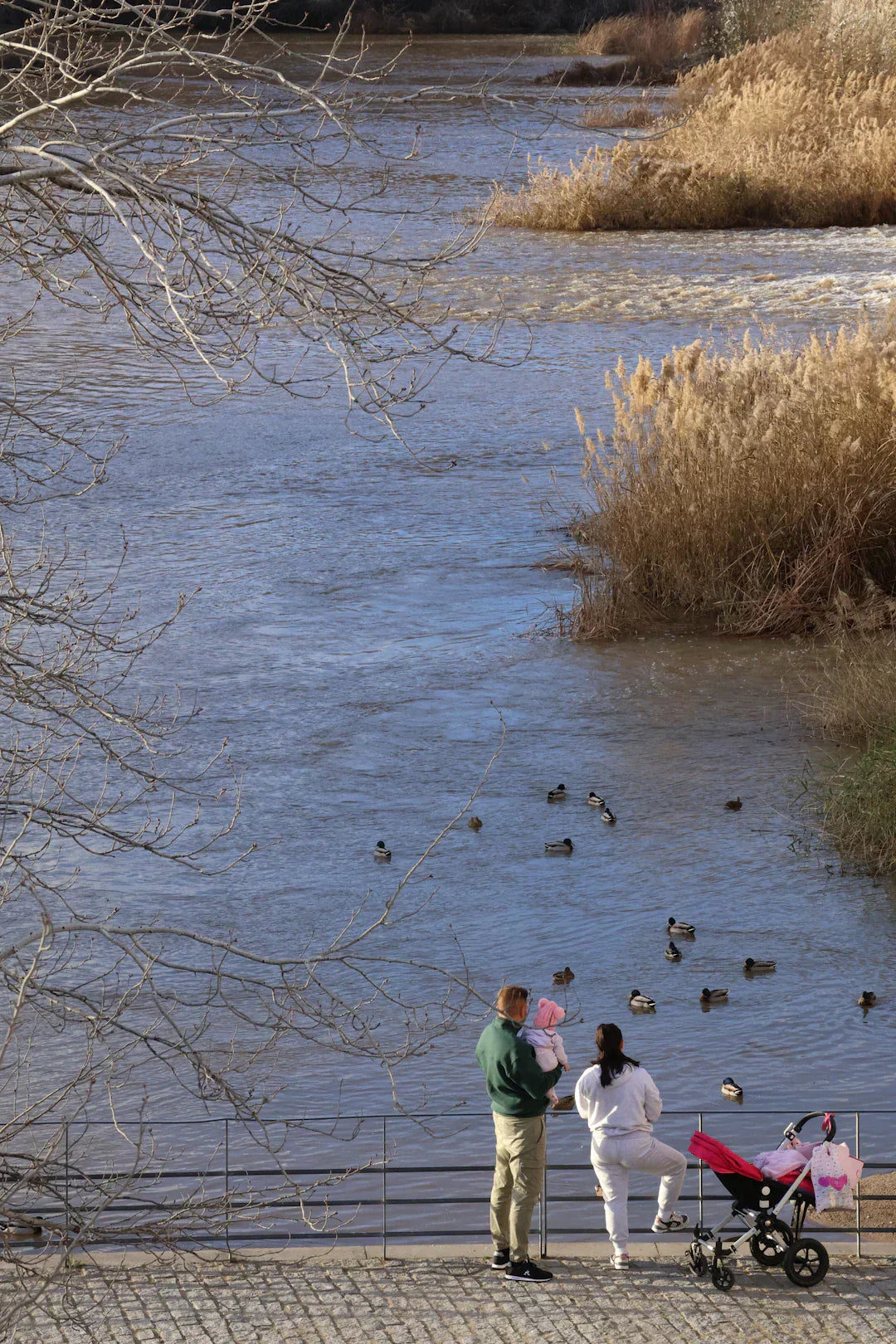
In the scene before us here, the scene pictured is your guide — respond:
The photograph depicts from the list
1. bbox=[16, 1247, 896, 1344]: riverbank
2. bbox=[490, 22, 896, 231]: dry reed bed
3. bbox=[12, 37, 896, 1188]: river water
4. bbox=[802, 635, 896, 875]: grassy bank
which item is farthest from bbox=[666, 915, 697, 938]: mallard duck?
bbox=[490, 22, 896, 231]: dry reed bed

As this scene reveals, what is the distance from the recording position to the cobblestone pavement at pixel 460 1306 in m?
5.78

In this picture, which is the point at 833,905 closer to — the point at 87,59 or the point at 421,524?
the point at 87,59

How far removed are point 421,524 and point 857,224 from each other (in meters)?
20.5

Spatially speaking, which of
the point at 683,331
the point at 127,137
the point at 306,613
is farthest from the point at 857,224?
the point at 127,137

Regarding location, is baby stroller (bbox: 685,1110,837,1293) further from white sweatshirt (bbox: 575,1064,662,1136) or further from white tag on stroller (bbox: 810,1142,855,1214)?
white sweatshirt (bbox: 575,1064,662,1136)

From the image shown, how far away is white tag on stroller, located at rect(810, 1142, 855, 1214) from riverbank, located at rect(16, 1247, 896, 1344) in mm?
299

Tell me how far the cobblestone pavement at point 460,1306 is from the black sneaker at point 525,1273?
40 millimetres

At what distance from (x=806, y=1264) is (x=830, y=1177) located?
0.31 meters

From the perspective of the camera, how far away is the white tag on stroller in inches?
239

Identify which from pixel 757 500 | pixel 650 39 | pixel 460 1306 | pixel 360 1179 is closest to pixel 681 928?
pixel 360 1179

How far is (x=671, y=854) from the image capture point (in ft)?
35.7

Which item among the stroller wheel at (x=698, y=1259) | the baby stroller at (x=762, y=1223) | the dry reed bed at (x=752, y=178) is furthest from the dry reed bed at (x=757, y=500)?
the dry reed bed at (x=752, y=178)

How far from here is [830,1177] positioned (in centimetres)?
607

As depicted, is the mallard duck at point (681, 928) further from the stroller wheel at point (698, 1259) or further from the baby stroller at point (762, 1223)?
the stroller wheel at point (698, 1259)
